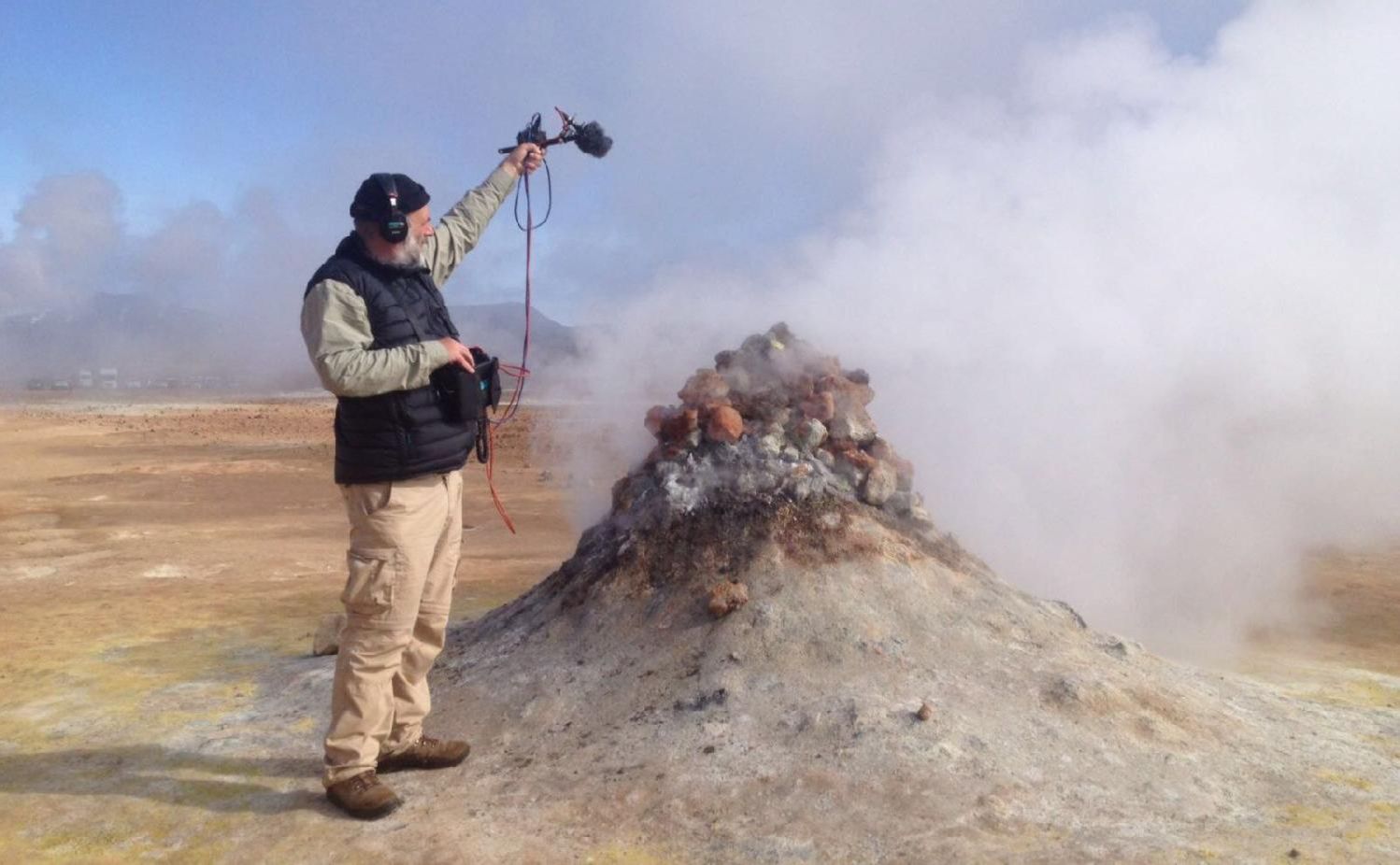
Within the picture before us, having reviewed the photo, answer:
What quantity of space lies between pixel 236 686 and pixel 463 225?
2.85m

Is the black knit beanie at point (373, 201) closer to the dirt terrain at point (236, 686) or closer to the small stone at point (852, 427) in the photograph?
the dirt terrain at point (236, 686)

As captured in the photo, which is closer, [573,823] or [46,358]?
[573,823]

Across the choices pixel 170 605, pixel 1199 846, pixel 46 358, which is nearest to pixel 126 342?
pixel 46 358

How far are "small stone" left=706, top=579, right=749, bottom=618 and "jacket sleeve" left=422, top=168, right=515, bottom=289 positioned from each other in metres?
1.87

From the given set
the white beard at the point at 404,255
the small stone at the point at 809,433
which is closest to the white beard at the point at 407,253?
the white beard at the point at 404,255

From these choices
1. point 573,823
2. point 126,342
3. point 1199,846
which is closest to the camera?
point 1199,846

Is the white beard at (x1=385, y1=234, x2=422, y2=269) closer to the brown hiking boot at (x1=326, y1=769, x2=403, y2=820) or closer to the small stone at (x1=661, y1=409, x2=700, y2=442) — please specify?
the brown hiking boot at (x1=326, y1=769, x2=403, y2=820)

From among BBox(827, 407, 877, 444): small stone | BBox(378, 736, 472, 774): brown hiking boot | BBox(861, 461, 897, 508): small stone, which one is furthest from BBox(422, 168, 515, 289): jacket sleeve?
BBox(861, 461, 897, 508): small stone

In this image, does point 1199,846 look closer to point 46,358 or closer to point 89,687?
point 89,687

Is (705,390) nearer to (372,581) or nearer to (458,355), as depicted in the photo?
(458,355)

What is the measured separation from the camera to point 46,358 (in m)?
89.6

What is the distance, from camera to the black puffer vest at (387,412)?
3289 millimetres

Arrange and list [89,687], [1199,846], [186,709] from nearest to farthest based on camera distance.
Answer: [1199,846] → [186,709] → [89,687]

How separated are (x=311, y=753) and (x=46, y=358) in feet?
336
